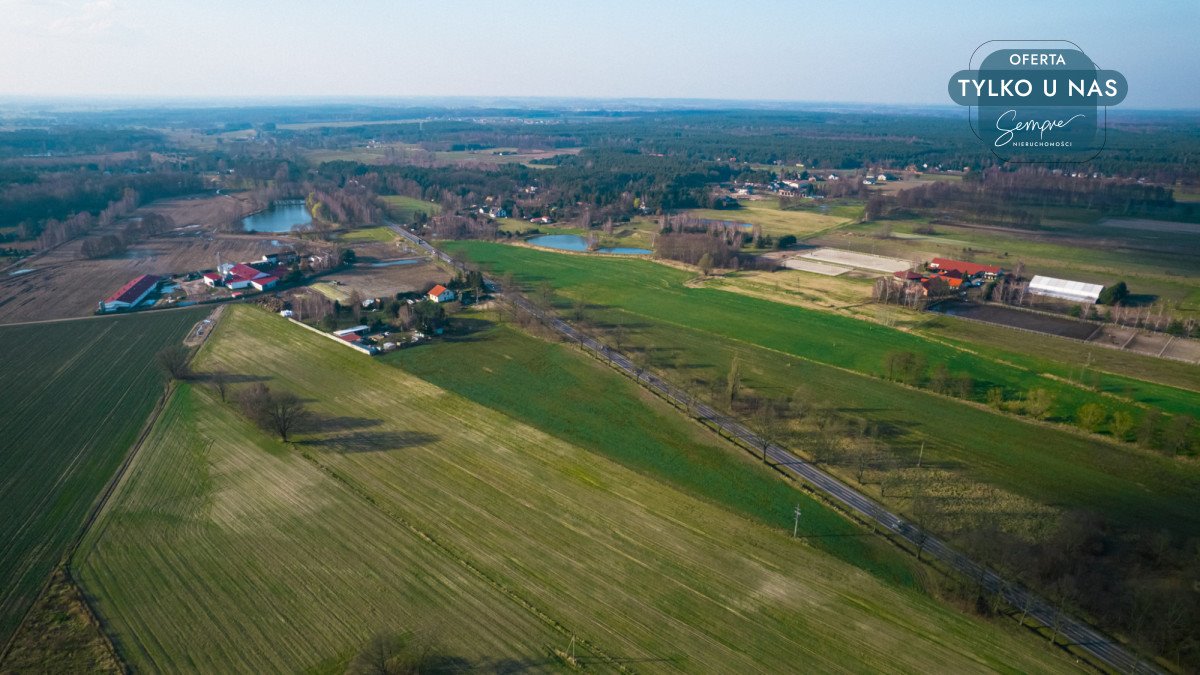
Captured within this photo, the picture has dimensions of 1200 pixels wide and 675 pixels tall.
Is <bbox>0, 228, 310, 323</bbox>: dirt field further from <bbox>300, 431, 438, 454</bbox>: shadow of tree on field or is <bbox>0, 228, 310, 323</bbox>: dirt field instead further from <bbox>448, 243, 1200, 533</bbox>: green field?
<bbox>448, 243, 1200, 533</bbox>: green field

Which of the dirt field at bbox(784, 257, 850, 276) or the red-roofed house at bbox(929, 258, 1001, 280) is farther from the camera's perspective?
the dirt field at bbox(784, 257, 850, 276)

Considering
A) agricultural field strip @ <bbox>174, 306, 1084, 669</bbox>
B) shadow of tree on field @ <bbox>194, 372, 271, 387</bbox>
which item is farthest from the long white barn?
shadow of tree on field @ <bbox>194, 372, 271, 387</bbox>

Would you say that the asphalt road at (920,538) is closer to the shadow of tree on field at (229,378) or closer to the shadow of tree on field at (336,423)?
the shadow of tree on field at (336,423)

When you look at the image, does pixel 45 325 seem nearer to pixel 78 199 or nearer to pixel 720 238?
pixel 78 199

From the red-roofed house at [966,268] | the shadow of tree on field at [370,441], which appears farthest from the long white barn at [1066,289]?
the shadow of tree on field at [370,441]

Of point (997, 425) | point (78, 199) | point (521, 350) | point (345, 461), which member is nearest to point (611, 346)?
point (521, 350)

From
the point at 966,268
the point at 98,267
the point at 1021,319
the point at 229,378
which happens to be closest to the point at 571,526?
the point at 229,378
